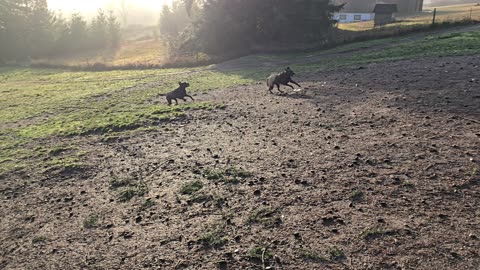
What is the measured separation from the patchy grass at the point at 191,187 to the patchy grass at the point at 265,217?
5.90ft

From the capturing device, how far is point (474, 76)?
47.0ft

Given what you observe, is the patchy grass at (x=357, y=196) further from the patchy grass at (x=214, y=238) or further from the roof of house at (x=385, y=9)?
the roof of house at (x=385, y=9)

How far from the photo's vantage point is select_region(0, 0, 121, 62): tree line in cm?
6631

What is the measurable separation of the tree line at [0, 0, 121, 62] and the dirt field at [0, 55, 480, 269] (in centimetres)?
6599

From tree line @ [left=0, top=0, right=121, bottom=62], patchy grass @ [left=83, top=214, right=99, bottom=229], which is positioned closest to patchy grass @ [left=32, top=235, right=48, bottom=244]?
patchy grass @ [left=83, top=214, right=99, bottom=229]

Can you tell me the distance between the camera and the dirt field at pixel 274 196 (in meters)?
5.87

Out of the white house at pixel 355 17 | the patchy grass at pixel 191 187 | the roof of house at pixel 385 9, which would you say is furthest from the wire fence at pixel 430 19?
the patchy grass at pixel 191 187

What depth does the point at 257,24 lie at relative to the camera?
A: 4131 centimetres

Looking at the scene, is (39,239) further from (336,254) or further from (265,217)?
(336,254)

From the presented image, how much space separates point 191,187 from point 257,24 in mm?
35855

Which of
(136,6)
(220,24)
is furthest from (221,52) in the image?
(136,6)

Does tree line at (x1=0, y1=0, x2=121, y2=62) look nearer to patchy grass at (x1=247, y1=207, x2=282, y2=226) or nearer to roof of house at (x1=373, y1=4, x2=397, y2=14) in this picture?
roof of house at (x1=373, y1=4, x2=397, y2=14)

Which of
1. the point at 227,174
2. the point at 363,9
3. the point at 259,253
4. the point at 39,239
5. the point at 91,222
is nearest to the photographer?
the point at 259,253

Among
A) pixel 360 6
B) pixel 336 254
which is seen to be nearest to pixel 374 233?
pixel 336 254
